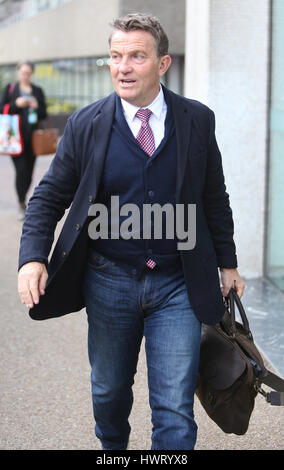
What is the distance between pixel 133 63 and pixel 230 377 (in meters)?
1.21

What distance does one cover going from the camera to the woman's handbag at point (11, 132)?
998 cm

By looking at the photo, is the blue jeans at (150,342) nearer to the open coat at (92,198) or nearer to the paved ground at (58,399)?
the open coat at (92,198)

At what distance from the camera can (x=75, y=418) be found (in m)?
4.25

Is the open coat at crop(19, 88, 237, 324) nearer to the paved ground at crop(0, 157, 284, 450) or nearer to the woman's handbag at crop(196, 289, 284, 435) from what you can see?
the woman's handbag at crop(196, 289, 284, 435)

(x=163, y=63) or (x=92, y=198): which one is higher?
(x=163, y=63)

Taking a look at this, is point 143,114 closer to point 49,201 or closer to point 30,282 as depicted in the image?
point 49,201

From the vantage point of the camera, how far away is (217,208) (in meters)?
3.26

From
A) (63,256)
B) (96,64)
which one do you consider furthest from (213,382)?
(96,64)

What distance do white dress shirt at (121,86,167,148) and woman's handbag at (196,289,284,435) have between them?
2.54 ft

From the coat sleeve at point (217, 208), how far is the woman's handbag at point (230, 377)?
0.26 m

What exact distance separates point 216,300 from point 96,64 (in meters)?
23.8

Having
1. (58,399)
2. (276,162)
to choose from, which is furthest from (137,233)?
(276,162)

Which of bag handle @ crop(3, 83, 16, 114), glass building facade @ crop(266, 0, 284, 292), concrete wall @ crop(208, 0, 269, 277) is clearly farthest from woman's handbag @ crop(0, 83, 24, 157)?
glass building facade @ crop(266, 0, 284, 292)

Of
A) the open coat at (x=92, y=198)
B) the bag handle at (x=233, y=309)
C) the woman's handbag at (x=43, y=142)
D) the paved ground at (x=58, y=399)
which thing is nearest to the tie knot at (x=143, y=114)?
the open coat at (x=92, y=198)
